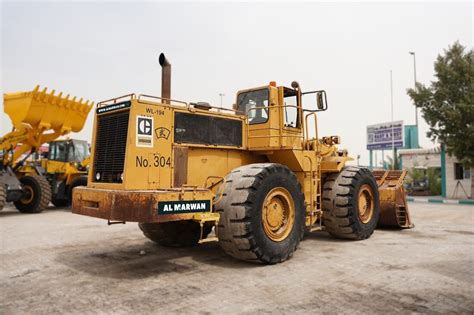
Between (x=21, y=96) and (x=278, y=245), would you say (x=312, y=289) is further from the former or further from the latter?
(x=21, y=96)

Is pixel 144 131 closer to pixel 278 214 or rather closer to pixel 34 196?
pixel 278 214

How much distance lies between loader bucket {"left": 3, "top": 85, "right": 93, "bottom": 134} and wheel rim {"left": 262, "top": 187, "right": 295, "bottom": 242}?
10.9m

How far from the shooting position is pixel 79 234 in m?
9.09

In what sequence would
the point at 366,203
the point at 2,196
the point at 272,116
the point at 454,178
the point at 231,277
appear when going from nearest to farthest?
1. the point at 231,277
2. the point at 272,116
3. the point at 366,203
4. the point at 2,196
5. the point at 454,178

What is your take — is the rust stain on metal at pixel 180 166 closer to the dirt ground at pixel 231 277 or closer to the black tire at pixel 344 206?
the dirt ground at pixel 231 277

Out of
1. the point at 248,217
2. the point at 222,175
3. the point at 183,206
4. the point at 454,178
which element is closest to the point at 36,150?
the point at 222,175

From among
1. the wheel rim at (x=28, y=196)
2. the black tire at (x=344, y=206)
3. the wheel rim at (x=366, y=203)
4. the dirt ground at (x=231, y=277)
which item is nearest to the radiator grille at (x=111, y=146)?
the dirt ground at (x=231, y=277)

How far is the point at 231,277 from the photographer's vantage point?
5215 mm

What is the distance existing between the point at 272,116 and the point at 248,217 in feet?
7.37

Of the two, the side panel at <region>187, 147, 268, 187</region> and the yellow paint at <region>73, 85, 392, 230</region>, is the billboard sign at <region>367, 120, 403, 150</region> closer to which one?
the yellow paint at <region>73, 85, 392, 230</region>

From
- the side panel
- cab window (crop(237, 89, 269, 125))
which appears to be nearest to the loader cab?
cab window (crop(237, 89, 269, 125))

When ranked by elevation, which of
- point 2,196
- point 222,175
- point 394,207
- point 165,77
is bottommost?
point 394,207

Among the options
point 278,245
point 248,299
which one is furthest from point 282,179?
point 248,299

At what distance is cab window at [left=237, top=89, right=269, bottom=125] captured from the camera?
23.1 ft
